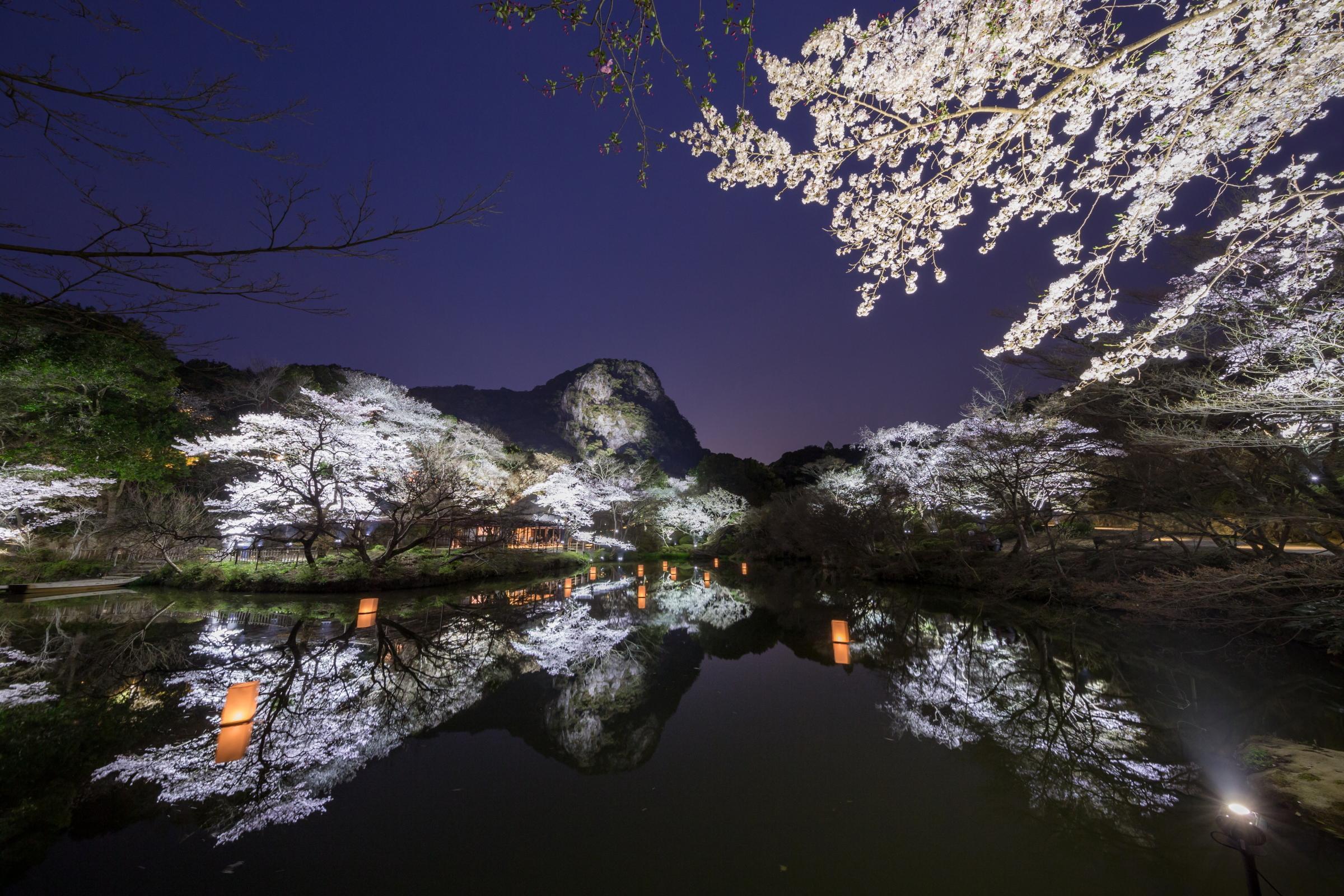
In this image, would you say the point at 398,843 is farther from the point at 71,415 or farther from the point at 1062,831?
the point at 71,415

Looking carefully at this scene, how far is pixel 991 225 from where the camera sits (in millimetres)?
5074

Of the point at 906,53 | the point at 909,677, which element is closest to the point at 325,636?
the point at 909,677

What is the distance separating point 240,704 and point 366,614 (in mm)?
5420

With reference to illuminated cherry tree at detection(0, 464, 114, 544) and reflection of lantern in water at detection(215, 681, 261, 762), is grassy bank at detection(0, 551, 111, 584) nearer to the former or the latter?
illuminated cherry tree at detection(0, 464, 114, 544)

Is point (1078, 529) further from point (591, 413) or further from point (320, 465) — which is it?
point (591, 413)

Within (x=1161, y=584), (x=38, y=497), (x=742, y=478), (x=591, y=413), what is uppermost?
(x=591, y=413)

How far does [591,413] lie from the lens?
5038 centimetres

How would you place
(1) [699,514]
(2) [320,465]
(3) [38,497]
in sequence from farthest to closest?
1. (1) [699,514]
2. (2) [320,465]
3. (3) [38,497]

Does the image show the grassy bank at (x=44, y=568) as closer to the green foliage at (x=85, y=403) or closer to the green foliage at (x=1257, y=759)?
the green foliage at (x=85, y=403)

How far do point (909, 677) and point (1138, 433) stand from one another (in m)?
5.42

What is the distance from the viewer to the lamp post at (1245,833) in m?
1.84

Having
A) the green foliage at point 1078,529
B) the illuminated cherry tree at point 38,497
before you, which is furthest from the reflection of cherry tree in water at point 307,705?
the green foliage at point 1078,529

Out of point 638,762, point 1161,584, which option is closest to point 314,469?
point 638,762

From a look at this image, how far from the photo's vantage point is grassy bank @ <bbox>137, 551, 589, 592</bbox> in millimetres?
12039
